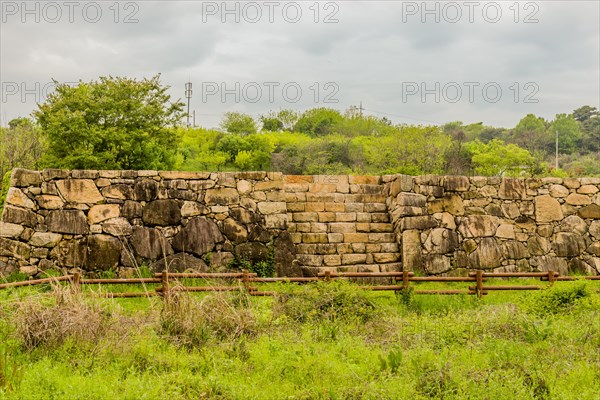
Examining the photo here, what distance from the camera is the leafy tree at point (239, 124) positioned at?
47.9 meters

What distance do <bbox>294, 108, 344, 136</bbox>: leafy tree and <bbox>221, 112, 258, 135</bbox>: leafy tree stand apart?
19.2 ft

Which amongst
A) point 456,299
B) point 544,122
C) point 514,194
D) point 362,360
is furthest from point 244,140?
point 544,122

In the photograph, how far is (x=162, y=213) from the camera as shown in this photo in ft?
37.3

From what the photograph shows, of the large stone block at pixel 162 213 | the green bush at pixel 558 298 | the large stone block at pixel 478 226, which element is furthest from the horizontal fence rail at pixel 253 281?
the large stone block at pixel 478 226

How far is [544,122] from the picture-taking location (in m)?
71.4

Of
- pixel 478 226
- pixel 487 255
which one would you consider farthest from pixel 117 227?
pixel 487 255

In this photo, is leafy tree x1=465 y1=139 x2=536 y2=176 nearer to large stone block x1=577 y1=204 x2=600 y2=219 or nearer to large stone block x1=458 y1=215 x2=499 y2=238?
large stone block x1=577 y1=204 x2=600 y2=219

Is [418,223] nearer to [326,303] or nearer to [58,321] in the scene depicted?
[326,303]

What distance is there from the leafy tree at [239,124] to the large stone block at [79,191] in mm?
36229

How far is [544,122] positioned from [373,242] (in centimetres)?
6489

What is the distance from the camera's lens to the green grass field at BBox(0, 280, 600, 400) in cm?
564

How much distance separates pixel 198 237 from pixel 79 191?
7.03 feet

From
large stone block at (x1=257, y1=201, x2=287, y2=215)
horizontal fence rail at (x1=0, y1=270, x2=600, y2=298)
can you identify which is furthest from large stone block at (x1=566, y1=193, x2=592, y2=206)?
large stone block at (x1=257, y1=201, x2=287, y2=215)

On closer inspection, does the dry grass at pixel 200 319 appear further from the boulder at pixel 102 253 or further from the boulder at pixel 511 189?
the boulder at pixel 511 189
